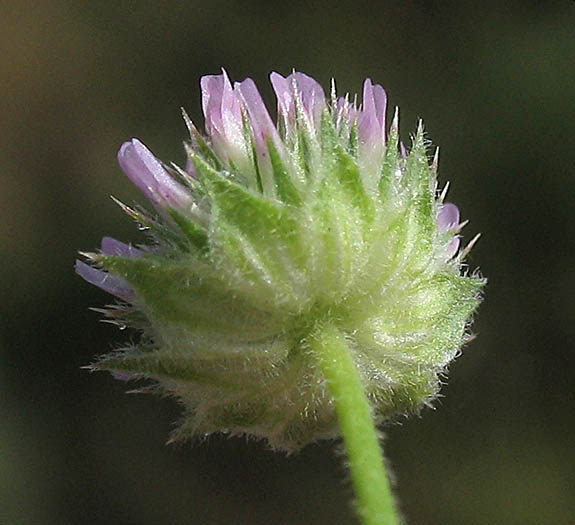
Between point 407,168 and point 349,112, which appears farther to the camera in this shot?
point 349,112

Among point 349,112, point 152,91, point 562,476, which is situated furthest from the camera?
point 152,91

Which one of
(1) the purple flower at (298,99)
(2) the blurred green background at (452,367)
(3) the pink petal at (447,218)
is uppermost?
(2) the blurred green background at (452,367)

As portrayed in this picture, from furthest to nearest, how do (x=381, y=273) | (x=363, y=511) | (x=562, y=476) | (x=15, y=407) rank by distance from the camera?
(x=15, y=407) < (x=562, y=476) < (x=381, y=273) < (x=363, y=511)

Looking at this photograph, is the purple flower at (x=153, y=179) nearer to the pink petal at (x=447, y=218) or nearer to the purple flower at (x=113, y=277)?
the purple flower at (x=113, y=277)

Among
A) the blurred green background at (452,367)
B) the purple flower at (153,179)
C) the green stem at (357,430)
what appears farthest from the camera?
the blurred green background at (452,367)

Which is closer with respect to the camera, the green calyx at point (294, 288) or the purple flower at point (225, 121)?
the green calyx at point (294, 288)

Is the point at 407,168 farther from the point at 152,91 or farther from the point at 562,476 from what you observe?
→ the point at 152,91

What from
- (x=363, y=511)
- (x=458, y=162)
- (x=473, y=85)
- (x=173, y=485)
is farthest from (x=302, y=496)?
(x=363, y=511)

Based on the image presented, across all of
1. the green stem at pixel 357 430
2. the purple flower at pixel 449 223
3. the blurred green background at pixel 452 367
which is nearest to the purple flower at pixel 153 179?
the green stem at pixel 357 430

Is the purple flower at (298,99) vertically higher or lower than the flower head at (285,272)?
higher
